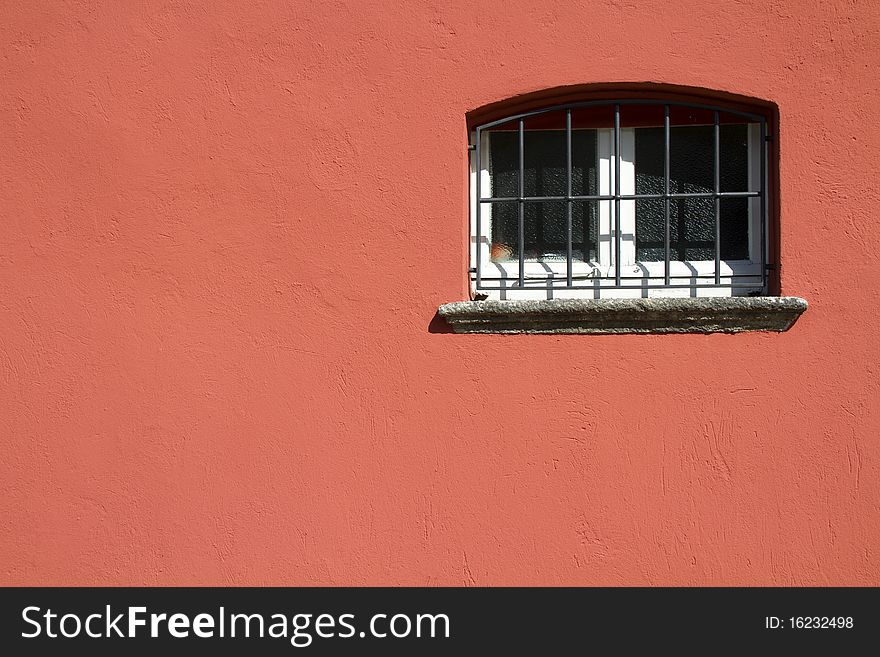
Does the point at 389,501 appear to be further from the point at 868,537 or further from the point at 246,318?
the point at 868,537

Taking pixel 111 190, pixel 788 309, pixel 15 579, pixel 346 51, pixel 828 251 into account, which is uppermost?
pixel 346 51

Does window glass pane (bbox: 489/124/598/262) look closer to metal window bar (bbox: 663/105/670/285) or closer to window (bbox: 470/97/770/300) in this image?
window (bbox: 470/97/770/300)

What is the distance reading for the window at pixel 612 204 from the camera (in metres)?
3.17

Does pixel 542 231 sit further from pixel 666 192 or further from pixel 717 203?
pixel 717 203

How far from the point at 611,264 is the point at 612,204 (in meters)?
0.26

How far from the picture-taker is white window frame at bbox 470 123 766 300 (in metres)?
3.17

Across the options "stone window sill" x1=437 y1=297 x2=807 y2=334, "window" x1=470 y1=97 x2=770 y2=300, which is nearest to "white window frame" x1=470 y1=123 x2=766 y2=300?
"window" x1=470 y1=97 x2=770 y2=300

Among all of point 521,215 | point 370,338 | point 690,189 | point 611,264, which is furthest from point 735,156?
point 370,338

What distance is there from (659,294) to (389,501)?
55.1 inches

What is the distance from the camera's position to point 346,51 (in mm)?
3102

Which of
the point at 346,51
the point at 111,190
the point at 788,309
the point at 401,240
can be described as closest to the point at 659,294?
the point at 788,309

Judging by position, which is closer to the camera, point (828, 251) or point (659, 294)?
point (828, 251)

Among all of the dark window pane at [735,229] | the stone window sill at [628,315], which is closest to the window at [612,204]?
the dark window pane at [735,229]

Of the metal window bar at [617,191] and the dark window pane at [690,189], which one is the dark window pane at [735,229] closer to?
the dark window pane at [690,189]
